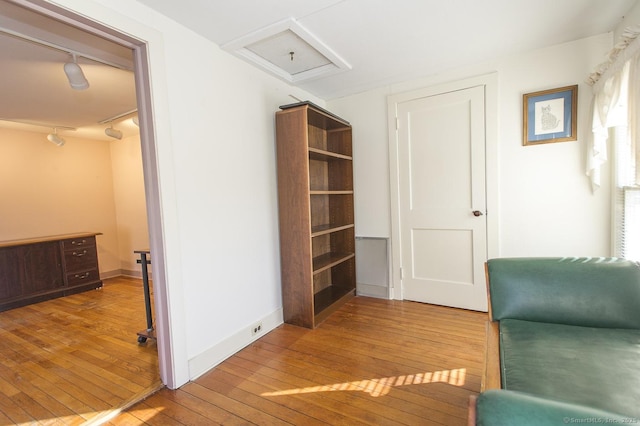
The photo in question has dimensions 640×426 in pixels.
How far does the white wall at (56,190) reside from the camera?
155 inches

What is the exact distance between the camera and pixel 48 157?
4.29 metres

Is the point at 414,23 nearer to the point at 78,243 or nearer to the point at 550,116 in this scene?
the point at 550,116

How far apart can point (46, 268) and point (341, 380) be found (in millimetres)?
4180

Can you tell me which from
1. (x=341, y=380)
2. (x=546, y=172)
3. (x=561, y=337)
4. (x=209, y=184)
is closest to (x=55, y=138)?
(x=209, y=184)

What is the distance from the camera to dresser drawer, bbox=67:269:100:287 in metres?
3.96

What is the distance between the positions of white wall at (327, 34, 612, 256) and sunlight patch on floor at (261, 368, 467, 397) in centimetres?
136

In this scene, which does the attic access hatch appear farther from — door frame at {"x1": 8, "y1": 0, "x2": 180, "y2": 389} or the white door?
the white door

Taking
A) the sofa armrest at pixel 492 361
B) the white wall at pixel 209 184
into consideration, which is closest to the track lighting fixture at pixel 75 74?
the white wall at pixel 209 184

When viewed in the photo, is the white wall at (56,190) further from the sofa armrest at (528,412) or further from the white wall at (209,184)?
the sofa armrest at (528,412)

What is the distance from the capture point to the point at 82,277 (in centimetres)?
409

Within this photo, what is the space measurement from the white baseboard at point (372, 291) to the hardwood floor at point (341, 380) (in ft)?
2.06

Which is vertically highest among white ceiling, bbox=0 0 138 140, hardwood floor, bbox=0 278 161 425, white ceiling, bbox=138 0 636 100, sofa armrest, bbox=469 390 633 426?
white ceiling, bbox=138 0 636 100

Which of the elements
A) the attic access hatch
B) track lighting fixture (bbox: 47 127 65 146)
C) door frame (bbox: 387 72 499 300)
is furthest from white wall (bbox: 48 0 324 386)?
track lighting fixture (bbox: 47 127 65 146)

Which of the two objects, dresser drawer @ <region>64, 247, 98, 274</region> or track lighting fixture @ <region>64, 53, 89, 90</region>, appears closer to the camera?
track lighting fixture @ <region>64, 53, 89, 90</region>
